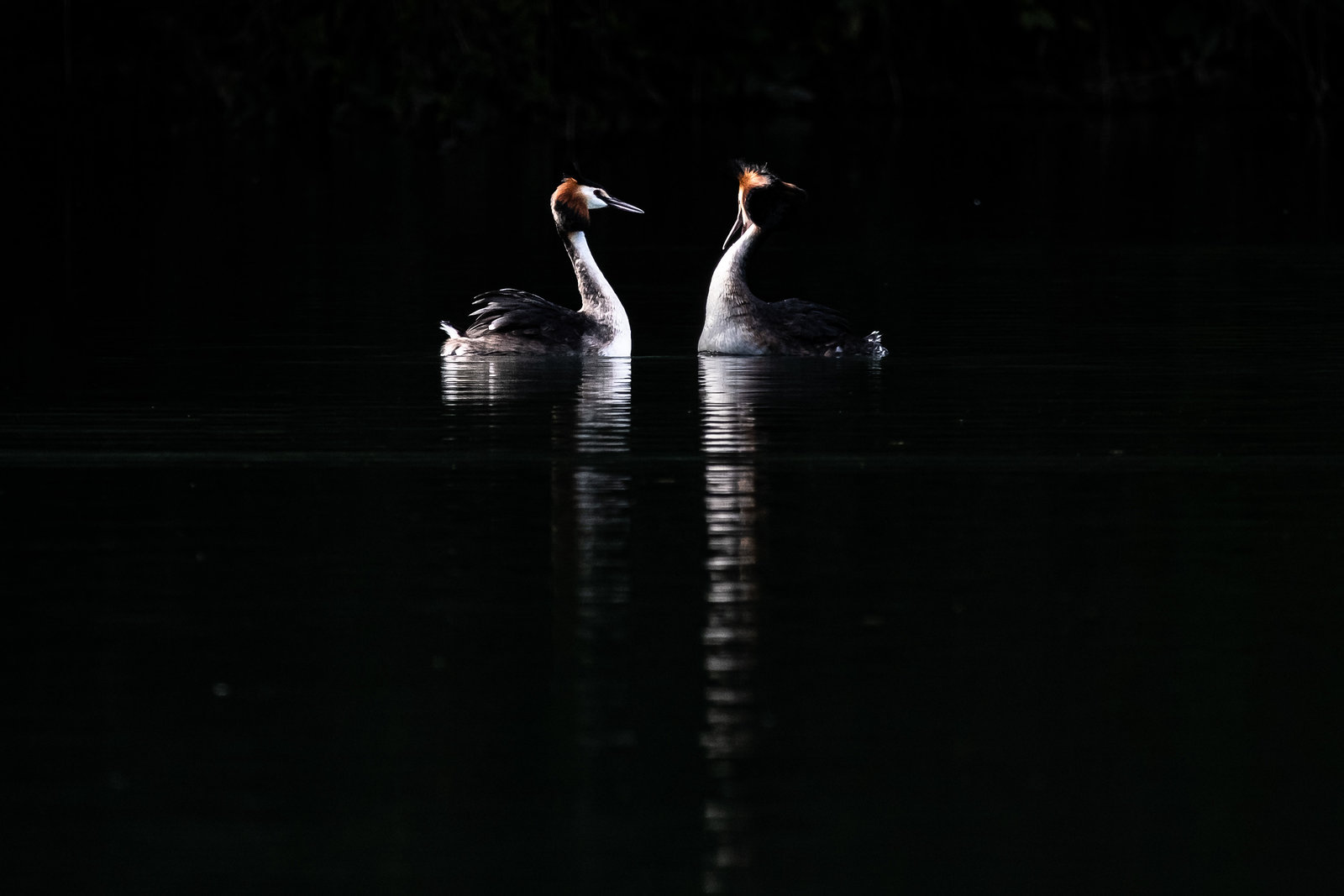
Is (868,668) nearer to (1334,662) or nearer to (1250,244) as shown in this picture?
(1334,662)

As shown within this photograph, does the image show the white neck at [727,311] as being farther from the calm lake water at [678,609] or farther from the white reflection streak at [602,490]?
the white reflection streak at [602,490]

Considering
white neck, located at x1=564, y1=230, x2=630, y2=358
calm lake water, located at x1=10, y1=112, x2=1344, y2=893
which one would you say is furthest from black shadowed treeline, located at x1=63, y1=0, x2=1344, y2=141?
calm lake water, located at x1=10, y1=112, x2=1344, y2=893

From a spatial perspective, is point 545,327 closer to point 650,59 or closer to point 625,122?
point 625,122

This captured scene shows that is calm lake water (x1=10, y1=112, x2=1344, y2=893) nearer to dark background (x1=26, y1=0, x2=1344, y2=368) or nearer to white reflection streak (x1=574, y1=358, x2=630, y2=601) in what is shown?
white reflection streak (x1=574, y1=358, x2=630, y2=601)

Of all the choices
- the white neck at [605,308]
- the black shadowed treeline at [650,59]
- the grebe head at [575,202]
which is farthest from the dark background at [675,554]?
the black shadowed treeline at [650,59]

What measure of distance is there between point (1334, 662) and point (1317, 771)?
101cm

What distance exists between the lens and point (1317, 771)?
6.59 meters

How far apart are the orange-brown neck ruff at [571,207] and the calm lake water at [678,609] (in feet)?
3.07

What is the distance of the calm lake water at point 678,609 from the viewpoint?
242 inches

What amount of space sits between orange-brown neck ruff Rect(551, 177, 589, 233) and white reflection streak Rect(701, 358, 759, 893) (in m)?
4.23

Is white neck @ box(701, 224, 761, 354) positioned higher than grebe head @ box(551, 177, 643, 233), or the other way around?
grebe head @ box(551, 177, 643, 233)

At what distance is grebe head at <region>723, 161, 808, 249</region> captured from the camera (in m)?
16.7

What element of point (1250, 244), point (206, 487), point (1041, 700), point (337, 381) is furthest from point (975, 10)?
point (1041, 700)

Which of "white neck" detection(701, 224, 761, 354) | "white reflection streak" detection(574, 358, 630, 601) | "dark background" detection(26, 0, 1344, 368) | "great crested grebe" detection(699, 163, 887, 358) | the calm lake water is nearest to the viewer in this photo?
the calm lake water
